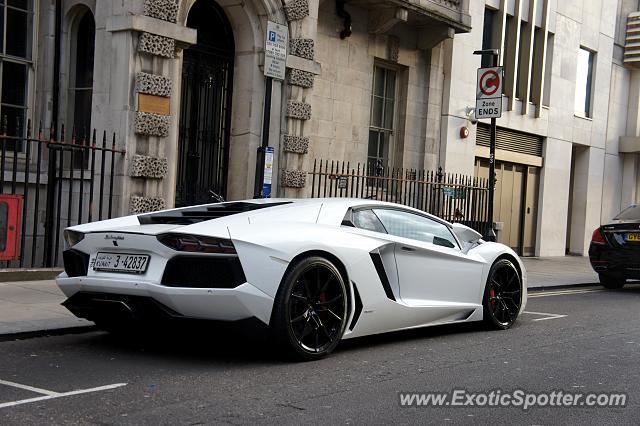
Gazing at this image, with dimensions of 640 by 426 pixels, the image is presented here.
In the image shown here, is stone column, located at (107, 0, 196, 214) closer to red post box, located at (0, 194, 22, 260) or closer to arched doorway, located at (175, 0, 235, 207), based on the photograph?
arched doorway, located at (175, 0, 235, 207)

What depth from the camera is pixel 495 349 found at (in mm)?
7625

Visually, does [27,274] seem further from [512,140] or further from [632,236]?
[512,140]

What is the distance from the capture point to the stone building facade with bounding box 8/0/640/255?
11828mm

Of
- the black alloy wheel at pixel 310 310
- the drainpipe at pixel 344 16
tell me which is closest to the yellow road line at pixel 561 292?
the drainpipe at pixel 344 16

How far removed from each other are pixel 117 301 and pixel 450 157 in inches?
568

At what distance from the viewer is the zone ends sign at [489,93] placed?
49.0 ft

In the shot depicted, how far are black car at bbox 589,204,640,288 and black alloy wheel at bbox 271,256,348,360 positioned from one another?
30.4ft

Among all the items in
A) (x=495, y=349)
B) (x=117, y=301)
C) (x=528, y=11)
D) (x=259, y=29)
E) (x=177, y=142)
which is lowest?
(x=495, y=349)

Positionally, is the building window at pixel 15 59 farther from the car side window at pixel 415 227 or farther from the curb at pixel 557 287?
the curb at pixel 557 287

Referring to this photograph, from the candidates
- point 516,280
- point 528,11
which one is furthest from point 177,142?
point 528,11

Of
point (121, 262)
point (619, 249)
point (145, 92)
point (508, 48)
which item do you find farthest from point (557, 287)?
point (121, 262)

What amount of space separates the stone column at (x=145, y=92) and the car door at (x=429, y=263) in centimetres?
519

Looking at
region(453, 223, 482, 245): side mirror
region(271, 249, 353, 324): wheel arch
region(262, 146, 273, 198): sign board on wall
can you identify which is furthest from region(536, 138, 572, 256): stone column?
region(271, 249, 353, 324): wheel arch

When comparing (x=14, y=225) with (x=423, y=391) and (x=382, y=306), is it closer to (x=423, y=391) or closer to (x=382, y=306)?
(x=382, y=306)
